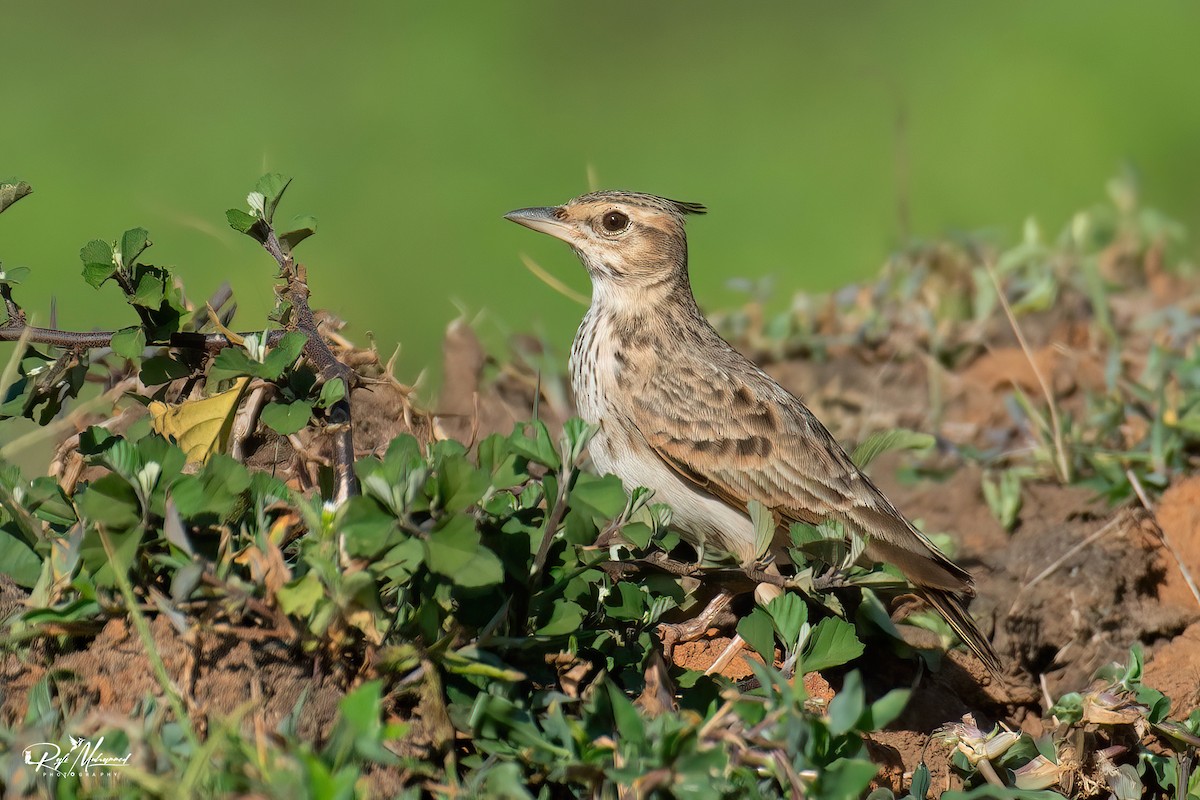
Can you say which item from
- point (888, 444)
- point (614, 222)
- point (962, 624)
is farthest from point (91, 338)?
point (888, 444)

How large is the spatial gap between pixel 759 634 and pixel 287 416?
1.18 m

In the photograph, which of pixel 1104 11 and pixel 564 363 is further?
pixel 1104 11

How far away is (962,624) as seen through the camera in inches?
150

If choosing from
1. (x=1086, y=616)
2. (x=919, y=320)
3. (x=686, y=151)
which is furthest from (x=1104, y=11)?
(x=1086, y=616)

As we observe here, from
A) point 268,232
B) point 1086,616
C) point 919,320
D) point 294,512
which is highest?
point 268,232

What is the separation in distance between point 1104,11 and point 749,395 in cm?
1136

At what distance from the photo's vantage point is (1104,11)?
45.7ft

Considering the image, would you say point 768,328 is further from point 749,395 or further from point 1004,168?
point 1004,168

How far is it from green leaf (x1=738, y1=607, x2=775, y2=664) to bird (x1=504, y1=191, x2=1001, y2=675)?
0.81 metres

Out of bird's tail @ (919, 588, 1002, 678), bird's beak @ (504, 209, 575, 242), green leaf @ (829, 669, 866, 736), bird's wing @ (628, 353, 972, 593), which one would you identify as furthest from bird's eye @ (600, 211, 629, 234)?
green leaf @ (829, 669, 866, 736)

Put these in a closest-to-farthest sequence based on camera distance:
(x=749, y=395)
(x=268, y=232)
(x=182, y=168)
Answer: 1. (x=268, y=232)
2. (x=749, y=395)
3. (x=182, y=168)

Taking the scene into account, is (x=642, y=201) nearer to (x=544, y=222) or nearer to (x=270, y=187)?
(x=544, y=222)

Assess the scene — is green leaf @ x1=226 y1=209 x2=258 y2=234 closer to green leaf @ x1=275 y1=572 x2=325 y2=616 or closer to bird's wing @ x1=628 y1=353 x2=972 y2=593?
green leaf @ x1=275 y1=572 x2=325 y2=616

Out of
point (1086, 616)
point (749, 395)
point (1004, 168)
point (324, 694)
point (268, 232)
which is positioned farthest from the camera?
point (1004, 168)
